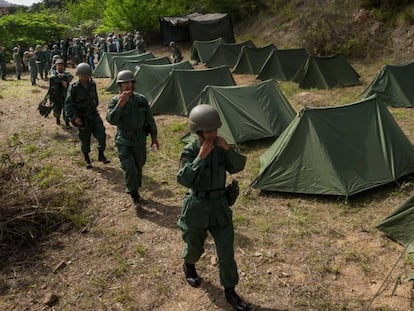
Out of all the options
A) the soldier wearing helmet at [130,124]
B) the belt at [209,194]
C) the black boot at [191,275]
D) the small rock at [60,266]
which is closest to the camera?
the belt at [209,194]

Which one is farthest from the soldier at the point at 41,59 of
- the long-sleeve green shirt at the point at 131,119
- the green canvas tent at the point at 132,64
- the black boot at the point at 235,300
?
the black boot at the point at 235,300

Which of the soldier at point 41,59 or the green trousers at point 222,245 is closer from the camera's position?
the green trousers at point 222,245

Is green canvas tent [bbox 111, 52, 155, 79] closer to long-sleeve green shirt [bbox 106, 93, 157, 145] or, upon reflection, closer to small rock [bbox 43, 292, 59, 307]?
long-sleeve green shirt [bbox 106, 93, 157, 145]

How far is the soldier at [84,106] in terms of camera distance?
23.1 ft

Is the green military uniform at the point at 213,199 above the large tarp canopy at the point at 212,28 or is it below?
below

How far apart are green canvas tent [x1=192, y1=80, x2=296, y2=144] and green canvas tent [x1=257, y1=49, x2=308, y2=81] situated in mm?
6463

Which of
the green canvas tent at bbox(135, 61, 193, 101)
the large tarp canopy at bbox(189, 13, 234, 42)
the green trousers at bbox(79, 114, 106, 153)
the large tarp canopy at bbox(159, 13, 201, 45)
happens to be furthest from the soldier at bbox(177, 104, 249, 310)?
the large tarp canopy at bbox(159, 13, 201, 45)

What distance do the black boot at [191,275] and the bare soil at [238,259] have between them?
7cm

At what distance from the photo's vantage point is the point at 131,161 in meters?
5.75

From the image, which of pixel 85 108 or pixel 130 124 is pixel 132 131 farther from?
pixel 85 108

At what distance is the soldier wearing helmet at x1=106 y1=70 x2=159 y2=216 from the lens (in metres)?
5.49

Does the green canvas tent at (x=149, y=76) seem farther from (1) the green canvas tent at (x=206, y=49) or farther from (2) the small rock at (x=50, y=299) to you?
(2) the small rock at (x=50, y=299)

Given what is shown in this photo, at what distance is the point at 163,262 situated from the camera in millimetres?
4848

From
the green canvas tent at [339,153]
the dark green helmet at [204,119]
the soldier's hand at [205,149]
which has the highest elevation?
the dark green helmet at [204,119]
